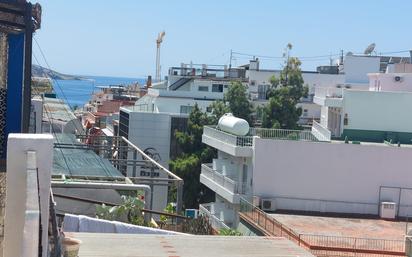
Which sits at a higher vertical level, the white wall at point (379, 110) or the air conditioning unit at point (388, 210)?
the white wall at point (379, 110)

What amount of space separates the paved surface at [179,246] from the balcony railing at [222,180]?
53.7ft

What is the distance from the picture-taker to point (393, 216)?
22109mm

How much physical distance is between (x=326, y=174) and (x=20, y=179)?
65.9 ft

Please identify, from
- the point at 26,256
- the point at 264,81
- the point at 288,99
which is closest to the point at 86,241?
the point at 26,256

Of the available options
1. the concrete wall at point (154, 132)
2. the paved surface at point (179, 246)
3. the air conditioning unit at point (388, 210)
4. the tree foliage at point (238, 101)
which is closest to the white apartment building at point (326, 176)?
the air conditioning unit at point (388, 210)

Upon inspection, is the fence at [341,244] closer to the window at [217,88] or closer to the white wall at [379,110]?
the white wall at [379,110]

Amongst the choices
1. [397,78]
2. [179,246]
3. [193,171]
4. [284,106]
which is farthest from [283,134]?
[179,246]

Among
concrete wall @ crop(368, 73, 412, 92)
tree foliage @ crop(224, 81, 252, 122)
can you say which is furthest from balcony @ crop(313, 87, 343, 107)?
tree foliage @ crop(224, 81, 252, 122)

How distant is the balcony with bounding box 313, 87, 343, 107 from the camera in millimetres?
27736

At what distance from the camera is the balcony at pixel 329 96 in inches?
1092

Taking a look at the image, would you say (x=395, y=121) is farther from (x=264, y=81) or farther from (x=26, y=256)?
(x=26, y=256)

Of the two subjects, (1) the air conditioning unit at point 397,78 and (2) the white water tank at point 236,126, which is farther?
(1) the air conditioning unit at point 397,78

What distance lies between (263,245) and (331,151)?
16173 mm

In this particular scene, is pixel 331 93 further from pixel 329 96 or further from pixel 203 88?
pixel 203 88
